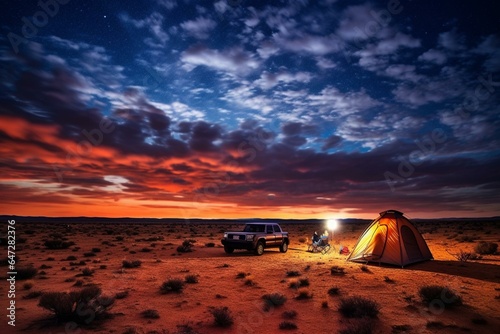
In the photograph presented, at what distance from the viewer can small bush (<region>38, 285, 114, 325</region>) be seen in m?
7.43

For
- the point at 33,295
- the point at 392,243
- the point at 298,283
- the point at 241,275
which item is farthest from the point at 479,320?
the point at 33,295

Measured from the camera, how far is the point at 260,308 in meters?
8.64

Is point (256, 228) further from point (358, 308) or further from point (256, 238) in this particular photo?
point (358, 308)

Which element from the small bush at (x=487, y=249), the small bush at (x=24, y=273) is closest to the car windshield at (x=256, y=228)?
the small bush at (x=24, y=273)

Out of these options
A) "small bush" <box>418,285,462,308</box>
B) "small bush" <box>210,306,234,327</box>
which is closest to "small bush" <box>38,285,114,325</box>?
"small bush" <box>210,306,234,327</box>

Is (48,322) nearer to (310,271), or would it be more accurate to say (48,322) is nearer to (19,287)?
(19,287)

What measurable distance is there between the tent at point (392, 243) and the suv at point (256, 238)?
585 centimetres

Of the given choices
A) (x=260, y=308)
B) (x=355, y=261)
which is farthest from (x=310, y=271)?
(x=260, y=308)

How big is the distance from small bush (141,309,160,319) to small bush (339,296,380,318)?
521cm

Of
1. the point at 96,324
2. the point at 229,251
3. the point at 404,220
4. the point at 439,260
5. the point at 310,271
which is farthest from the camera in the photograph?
the point at 229,251

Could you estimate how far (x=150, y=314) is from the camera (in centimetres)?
797

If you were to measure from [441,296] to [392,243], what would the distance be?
624cm

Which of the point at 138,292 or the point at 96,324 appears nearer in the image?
the point at 96,324

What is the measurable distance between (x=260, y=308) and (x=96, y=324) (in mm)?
4491
